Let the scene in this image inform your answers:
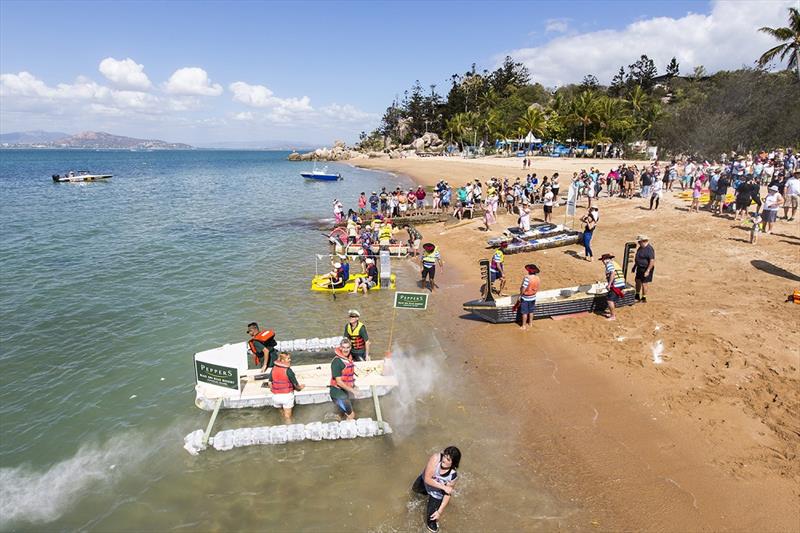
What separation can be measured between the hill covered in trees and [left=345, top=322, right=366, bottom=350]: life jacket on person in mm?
47953

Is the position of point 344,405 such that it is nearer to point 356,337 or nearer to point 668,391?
point 356,337

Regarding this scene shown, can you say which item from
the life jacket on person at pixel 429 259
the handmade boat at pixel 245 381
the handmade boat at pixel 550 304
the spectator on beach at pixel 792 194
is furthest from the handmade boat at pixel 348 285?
the spectator on beach at pixel 792 194

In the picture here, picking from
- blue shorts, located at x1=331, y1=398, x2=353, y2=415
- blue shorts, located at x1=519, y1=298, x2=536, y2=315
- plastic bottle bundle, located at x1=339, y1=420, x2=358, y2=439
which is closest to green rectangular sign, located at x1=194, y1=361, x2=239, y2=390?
blue shorts, located at x1=331, y1=398, x2=353, y2=415

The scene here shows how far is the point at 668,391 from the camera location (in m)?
9.60

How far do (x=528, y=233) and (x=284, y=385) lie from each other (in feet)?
50.6

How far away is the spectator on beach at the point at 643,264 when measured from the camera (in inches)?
514

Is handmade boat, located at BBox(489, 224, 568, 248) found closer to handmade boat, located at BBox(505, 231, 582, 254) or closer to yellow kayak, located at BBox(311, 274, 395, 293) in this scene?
handmade boat, located at BBox(505, 231, 582, 254)

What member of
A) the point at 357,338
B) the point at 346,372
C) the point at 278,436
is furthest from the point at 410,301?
the point at 278,436

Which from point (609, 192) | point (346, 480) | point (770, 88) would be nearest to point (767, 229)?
point (609, 192)

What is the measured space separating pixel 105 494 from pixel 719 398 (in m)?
12.1

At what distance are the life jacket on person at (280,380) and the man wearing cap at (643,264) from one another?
34.8 feet

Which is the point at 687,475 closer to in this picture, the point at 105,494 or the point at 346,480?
the point at 346,480

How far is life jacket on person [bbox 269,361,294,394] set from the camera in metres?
9.17

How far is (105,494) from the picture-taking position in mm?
7684
